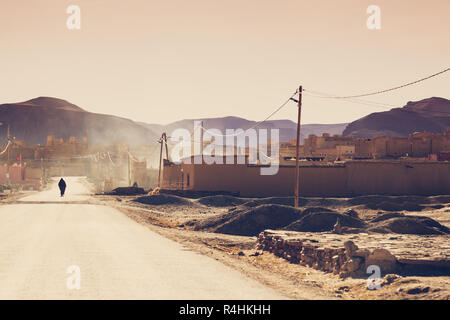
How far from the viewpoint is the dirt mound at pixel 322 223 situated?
2692cm

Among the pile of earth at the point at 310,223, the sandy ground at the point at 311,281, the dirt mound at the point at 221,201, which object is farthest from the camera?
the dirt mound at the point at 221,201

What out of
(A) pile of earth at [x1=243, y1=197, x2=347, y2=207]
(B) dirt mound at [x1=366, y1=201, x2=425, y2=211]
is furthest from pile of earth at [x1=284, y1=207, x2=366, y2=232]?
(A) pile of earth at [x1=243, y1=197, x2=347, y2=207]

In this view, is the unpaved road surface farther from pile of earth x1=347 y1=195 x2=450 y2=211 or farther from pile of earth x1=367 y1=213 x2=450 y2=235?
pile of earth x1=347 y1=195 x2=450 y2=211

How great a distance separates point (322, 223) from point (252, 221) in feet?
13.5

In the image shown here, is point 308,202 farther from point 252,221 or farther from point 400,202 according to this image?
point 252,221

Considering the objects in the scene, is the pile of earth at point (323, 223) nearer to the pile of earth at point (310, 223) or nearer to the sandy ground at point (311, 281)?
the pile of earth at point (310, 223)

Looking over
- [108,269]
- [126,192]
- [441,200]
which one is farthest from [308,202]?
Answer: [108,269]

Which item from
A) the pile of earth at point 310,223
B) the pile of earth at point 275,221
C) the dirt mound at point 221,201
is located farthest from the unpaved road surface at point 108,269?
the dirt mound at point 221,201

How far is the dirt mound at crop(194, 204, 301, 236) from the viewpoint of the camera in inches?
1152

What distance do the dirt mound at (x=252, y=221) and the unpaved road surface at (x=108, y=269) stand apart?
20.0 ft

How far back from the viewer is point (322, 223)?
27.4m

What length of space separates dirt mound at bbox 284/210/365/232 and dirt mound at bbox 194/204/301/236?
2277 millimetres
